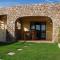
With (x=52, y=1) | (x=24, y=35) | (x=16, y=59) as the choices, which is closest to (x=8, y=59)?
(x=16, y=59)

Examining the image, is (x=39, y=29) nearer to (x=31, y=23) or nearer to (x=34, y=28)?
(x=34, y=28)

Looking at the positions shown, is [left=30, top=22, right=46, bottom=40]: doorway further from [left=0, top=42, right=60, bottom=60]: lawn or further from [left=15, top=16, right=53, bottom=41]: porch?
[left=0, top=42, right=60, bottom=60]: lawn

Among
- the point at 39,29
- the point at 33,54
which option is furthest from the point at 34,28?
the point at 33,54

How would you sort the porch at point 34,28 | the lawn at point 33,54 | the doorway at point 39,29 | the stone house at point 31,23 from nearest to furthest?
the lawn at point 33,54 < the stone house at point 31,23 < the porch at point 34,28 < the doorway at point 39,29

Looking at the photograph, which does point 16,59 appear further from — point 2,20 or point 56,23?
point 2,20

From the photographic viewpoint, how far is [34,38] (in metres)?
28.3

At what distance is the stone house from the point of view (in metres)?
25.0

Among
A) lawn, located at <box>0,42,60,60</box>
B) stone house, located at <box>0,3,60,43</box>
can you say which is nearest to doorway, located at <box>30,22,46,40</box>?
stone house, located at <box>0,3,60,43</box>

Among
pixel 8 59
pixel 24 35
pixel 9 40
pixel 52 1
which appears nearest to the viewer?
pixel 8 59

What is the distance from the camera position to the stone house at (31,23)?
25.0 metres

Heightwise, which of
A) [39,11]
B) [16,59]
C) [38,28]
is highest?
[39,11]

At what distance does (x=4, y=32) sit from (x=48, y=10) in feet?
18.0

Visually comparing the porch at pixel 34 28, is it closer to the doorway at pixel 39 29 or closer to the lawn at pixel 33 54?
the doorway at pixel 39 29

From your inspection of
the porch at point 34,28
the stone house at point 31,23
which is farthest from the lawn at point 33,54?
the porch at point 34,28
